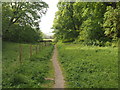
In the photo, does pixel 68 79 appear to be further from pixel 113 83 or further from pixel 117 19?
pixel 117 19

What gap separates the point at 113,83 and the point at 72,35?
44.9m

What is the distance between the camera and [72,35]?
52.7 meters

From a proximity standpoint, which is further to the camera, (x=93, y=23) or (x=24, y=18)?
(x=24, y=18)

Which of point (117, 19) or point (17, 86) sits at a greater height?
point (117, 19)

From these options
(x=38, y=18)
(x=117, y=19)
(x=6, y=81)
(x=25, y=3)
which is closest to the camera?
Result: (x=6, y=81)

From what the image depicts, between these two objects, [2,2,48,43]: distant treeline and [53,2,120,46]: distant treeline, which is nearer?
[53,2,120,46]: distant treeline

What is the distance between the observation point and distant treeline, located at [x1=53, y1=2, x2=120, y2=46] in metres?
20.9

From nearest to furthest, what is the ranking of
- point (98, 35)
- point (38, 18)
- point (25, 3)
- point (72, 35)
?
point (98, 35), point (25, 3), point (38, 18), point (72, 35)

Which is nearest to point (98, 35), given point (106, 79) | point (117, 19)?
point (117, 19)

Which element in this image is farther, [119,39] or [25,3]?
[25,3]

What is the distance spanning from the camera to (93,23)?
30500 millimetres

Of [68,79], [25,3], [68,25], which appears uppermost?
[25,3]

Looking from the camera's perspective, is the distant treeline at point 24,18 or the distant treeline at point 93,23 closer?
the distant treeline at point 93,23

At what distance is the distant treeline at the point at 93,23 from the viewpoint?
68.5 ft
